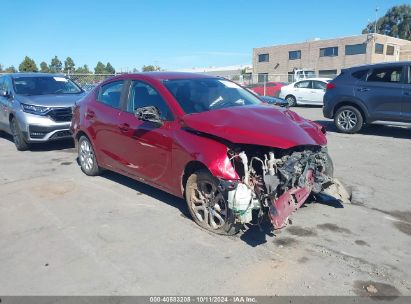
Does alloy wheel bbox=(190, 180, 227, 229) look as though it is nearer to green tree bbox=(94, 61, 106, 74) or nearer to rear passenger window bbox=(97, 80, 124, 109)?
rear passenger window bbox=(97, 80, 124, 109)

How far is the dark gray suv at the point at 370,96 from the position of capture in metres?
9.45

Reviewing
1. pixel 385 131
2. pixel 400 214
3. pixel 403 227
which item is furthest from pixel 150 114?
pixel 385 131

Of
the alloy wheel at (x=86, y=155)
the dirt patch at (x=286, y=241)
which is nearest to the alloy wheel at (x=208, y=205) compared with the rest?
the dirt patch at (x=286, y=241)

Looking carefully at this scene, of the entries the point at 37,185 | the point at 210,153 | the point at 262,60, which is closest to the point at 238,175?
the point at 210,153

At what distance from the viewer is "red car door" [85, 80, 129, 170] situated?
224 inches

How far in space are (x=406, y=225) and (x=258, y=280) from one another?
222 cm

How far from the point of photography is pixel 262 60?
6912 centimetres

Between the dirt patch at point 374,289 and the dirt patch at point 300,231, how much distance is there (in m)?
1.01

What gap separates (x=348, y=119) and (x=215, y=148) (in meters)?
7.47

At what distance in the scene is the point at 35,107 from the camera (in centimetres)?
873

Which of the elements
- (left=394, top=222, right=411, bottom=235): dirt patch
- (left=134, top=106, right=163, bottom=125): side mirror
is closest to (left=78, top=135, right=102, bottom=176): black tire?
(left=134, top=106, right=163, bottom=125): side mirror

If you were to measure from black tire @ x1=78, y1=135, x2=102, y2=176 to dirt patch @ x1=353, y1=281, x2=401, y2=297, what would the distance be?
14.7 feet

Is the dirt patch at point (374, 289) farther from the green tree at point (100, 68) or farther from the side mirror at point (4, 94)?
the green tree at point (100, 68)

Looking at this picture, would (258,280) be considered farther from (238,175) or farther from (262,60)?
(262,60)
